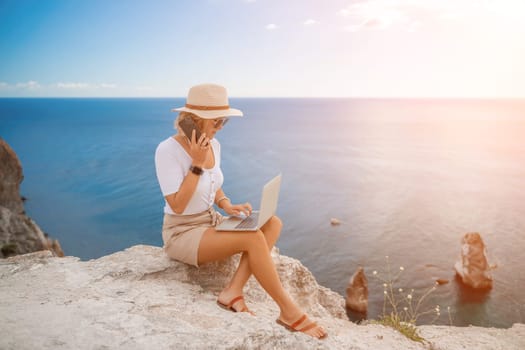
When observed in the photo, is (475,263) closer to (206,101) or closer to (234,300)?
(234,300)

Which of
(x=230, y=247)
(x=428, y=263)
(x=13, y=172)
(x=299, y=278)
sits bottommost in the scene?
(x=428, y=263)

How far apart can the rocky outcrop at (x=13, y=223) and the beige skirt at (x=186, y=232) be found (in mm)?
22352

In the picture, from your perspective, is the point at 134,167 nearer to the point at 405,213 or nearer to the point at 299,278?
the point at 405,213

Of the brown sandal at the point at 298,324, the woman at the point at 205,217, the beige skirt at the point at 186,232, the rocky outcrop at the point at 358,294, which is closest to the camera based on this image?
the brown sandal at the point at 298,324

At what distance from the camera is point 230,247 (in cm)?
462

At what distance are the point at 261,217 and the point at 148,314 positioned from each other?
166 centimetres

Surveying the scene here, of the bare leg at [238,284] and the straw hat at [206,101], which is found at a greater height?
the straw hat at [206,101]

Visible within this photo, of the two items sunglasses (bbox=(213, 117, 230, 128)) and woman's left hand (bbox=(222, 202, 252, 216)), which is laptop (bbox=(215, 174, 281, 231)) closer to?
woman's left hand (bbox=(222, 202, 252, 216))

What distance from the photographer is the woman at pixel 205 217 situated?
14.4ft

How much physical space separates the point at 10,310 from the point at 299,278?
477cm

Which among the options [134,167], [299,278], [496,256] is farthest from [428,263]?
[134,167]

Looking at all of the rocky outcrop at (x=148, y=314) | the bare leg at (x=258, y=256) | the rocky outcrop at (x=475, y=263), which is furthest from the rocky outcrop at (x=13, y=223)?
the rocky outcrop at (x=475, y=263)

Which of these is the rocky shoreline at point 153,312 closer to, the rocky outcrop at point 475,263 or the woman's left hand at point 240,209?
the woman's left hand at point 240,209

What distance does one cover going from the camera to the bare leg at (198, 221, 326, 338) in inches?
166
